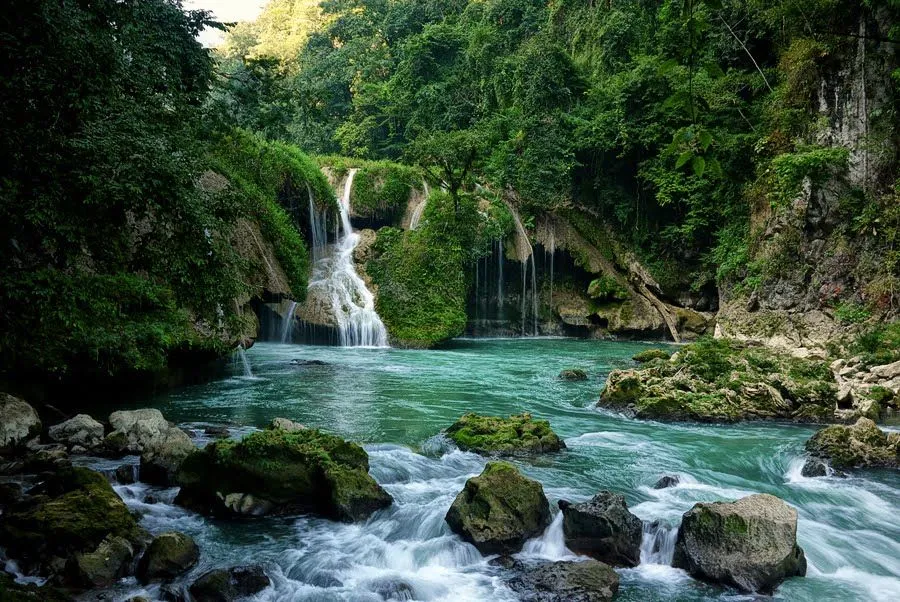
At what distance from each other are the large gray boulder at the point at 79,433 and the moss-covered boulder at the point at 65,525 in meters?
2.22

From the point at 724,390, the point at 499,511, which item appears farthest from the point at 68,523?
the point at 724,390

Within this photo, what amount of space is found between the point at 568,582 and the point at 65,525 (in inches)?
159

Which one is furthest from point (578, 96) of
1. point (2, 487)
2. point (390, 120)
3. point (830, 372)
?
point (2, 487)

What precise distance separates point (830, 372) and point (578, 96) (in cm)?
1703

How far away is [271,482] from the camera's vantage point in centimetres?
659

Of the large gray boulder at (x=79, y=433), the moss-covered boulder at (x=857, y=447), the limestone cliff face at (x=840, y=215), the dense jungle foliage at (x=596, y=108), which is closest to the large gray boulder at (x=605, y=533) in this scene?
the moss-covered boulder at (x=857, y=447)

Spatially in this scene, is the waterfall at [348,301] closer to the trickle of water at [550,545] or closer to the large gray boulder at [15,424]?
the large gray boulder at [15,424]

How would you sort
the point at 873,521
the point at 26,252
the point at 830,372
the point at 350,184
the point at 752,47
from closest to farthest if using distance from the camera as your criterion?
the point at 26,252, the point at 873,521, the point at 830,372, the point at 752,47, the point at 350,184

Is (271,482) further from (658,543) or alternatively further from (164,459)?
(658,543)

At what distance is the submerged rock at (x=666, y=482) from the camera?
24.3 feet

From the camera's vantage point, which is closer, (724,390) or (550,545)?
(550,545)

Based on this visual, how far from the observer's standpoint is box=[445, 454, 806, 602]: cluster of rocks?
5.18 meters

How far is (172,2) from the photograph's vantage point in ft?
37.0

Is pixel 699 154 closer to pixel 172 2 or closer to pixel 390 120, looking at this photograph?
pixel 172 2
